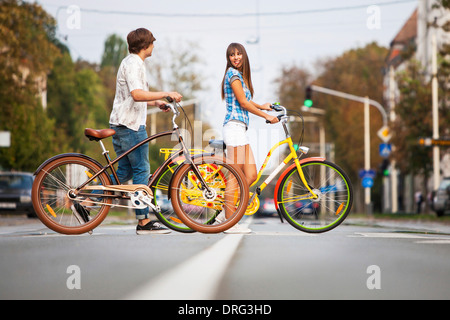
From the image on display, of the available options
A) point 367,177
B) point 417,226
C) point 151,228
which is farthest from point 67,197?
point 367,177

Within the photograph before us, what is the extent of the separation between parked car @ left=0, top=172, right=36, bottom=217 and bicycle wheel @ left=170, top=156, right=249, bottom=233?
52.7 ft

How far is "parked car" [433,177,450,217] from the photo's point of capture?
28.1 m

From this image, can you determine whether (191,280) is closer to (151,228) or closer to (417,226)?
(151,228)

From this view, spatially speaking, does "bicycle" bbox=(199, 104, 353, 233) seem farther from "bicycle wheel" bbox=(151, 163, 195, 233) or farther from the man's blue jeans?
the man's blue jeans

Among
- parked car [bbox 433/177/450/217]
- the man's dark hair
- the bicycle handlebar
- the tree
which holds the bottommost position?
parked car [bbox 433/177/450/217]

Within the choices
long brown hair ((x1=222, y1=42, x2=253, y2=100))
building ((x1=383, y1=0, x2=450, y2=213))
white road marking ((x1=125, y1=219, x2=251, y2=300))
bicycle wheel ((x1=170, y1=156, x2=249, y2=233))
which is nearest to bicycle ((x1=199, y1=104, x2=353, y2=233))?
bicycle wheel ((x1=170, y1=156, x2=249, y2=233))

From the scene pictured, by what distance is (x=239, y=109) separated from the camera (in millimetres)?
8281

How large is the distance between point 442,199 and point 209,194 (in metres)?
22.0

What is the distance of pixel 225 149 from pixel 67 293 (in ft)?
13.2

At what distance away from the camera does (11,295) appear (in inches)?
171

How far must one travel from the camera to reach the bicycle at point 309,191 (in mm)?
8164

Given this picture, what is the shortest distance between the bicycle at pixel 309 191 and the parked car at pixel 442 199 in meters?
20.7

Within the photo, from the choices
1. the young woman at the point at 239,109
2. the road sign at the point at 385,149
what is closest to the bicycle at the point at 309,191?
the young woman at the point at 239,109

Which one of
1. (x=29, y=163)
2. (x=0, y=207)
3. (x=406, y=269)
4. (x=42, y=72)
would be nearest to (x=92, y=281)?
(x=406, y=269)
